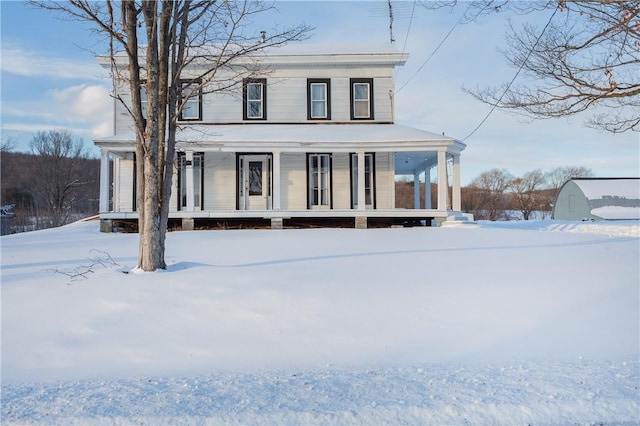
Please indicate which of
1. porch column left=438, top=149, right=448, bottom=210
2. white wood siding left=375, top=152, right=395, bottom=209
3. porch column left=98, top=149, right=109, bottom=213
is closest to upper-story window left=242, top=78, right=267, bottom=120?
white wood siding left=375, top=152, right=395, bottom=209

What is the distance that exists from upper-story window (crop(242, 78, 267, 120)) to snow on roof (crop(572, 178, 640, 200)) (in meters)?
21.6

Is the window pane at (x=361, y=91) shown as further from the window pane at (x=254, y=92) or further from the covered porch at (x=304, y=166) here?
the window pane at (x=254, y=92)

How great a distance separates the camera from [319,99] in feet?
61.7

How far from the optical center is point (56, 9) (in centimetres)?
738

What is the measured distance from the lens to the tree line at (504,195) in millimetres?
48394

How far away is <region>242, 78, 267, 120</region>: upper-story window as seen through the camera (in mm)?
18766

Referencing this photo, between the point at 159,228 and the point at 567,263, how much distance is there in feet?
23.0

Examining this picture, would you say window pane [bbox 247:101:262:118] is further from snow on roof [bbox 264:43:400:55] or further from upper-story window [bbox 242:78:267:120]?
snow on roof [bbox 264:43:400:55]

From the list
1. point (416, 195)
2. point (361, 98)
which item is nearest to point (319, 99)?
point (361, 98)

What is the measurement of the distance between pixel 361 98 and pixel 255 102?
14.0 feet

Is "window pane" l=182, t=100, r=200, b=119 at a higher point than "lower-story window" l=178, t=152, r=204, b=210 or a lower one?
higher

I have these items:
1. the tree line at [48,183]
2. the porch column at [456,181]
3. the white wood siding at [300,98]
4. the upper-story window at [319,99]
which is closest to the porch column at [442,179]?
the porch column at [456,181]

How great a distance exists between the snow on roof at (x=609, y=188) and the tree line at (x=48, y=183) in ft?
130

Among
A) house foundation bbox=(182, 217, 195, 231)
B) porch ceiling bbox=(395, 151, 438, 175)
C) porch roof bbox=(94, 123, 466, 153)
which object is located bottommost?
house foundation bbox=(182, 217, 195, 231)
